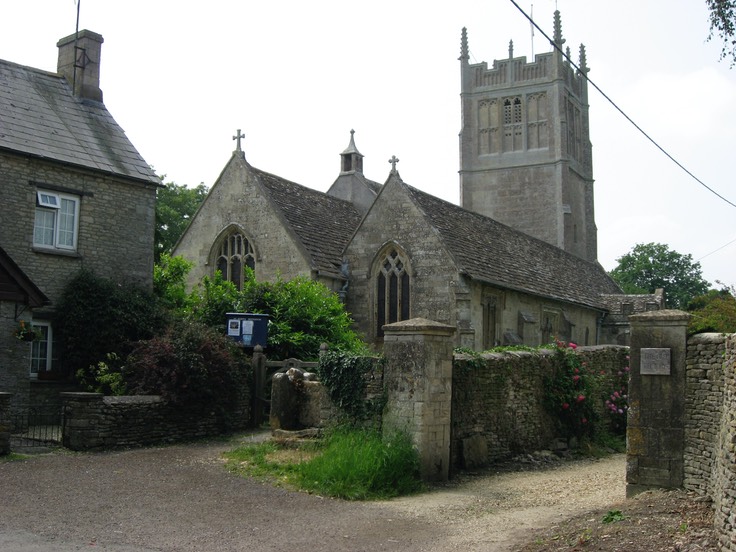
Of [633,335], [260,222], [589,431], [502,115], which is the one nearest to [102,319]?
[260,222]

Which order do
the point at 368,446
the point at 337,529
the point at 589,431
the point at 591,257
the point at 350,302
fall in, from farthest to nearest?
1. the point at 591,257
2. the point at 350,302
3. the point at 589,431
4. the point at 368,446
5. the point at 337,529

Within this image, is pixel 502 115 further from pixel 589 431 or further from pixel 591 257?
pixel 589 431

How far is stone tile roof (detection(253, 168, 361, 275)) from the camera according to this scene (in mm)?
25828

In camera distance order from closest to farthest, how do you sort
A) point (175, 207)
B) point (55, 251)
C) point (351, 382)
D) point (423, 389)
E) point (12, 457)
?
point (423, 389), point (12, 457), point (351, 382), point (55, 251), point (175, 207)

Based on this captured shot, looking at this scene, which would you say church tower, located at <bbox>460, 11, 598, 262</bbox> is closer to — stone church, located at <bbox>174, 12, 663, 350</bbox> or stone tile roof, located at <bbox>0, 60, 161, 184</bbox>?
stone church, located at <bbox>174, 12, 663, 350</bbox>

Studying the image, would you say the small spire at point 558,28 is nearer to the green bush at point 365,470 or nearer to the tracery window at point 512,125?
the tracery window at point 512,125

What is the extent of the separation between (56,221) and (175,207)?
28370 mm

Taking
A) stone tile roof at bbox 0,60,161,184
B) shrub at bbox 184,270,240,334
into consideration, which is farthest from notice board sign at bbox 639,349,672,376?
stone tile roof at bbox 0,60,161,184

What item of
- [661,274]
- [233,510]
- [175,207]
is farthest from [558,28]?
[233,510]

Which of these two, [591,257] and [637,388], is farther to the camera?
[591,257]

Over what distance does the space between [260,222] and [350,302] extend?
4.07 m

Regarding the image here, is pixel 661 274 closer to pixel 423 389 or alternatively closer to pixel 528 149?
pixel 528 149

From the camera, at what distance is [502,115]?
54.1 m

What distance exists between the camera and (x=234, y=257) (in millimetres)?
27656
